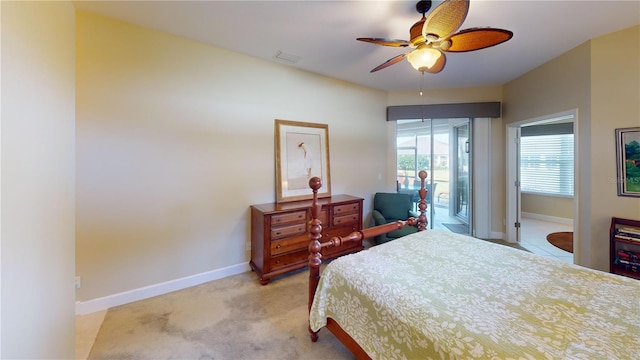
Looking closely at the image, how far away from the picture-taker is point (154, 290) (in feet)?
8.09

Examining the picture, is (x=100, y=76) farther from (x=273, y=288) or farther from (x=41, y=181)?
(x=273, y=288)

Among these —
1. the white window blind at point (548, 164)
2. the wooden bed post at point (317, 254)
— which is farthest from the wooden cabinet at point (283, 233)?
the white window blind at point (548, 164)

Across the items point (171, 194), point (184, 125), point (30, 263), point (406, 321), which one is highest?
point (184, 125)

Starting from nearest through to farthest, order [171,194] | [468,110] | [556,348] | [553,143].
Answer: [556,348] → [171,194] → [468,110] → [553,143]

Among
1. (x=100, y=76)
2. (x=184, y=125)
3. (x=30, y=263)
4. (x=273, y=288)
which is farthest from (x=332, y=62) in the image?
(x=30, y=263)

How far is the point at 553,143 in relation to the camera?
5473mm

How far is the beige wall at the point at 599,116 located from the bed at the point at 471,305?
1.74m

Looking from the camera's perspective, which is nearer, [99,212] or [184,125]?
[99,212]

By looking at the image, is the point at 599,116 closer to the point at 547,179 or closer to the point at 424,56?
the point at 424,56

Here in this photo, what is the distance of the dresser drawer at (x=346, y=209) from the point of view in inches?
128

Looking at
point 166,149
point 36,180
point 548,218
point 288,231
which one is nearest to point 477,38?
point 288,231

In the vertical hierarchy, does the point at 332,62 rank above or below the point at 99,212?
above

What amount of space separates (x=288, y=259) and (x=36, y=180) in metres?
2.20

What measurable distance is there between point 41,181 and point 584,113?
15.4 feet
